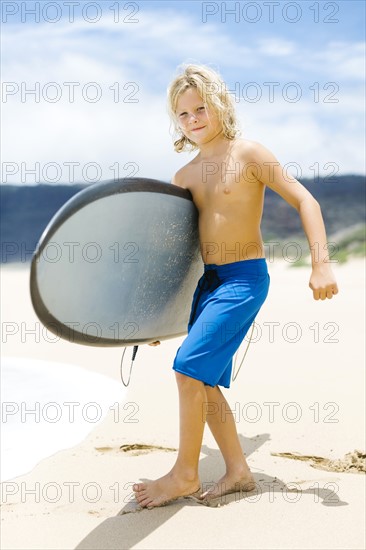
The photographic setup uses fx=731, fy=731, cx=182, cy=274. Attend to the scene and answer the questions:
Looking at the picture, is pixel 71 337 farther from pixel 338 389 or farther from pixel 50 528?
pixel 338 389

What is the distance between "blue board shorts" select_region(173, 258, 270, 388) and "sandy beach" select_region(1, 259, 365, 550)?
1.45 feet

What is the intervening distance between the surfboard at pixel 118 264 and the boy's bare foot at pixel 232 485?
58cm

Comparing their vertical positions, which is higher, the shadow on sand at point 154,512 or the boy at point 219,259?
the boy at point 219,259

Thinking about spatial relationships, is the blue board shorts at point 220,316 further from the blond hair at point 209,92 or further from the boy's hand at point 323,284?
the blond hair at point 209,92

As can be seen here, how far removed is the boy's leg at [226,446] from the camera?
7.92 feet

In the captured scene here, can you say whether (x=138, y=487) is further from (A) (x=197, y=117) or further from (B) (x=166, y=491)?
(A) (x=197, y=117)

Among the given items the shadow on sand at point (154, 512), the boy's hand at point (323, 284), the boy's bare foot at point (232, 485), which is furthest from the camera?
the boy's bare foot at point (232, 485)

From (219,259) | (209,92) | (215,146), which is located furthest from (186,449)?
(209,92)

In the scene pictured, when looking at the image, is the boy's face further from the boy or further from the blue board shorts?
the blue board shorts

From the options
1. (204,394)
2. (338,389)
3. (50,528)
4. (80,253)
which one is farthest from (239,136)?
(338,389)

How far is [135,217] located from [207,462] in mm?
1009

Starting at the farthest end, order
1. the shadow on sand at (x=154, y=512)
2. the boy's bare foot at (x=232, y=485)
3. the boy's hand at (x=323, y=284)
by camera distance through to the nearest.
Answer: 1. the boy's bare foot at (x=232, y=485)
2. the boy's hand at (x=323, y=284)
3. the shadow on sand at (x=154, y=512)

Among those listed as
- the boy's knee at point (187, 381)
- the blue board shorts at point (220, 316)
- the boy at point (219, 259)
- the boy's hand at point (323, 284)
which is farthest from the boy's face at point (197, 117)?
the boy's knee at point (187, 381)

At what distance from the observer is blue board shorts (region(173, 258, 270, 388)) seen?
2.30 m
